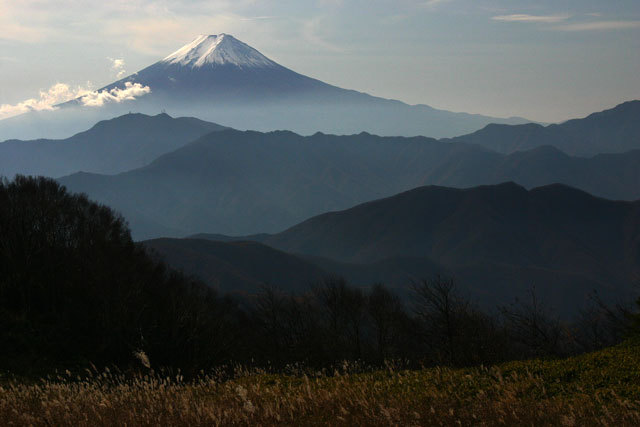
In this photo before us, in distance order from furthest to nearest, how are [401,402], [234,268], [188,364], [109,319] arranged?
[234,268] < [109,319] < [188,364] < [401,402]

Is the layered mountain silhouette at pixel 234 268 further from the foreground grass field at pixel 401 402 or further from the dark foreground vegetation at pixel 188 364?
the foreground grass field at pixel 401 402

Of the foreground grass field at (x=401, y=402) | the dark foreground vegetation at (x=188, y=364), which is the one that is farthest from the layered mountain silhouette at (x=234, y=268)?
the foreground grass field at (x=401, y=402)

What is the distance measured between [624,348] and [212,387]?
887 centimetres

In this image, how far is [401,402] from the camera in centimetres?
903

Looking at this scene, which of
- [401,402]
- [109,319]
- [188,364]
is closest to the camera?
[401,402]

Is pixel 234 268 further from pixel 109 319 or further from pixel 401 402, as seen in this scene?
pixel 401 402

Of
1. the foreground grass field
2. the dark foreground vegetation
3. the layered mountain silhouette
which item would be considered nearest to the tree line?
the dark foreground vegetation

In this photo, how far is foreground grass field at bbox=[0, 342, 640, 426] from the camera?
26.7ft

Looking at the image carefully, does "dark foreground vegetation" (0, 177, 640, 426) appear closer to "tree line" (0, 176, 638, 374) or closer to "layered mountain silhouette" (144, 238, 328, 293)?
"tree line" (0, 176, 638, 374)

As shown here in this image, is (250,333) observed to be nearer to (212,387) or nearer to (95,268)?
(95,268)

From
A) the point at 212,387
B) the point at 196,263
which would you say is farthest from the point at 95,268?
the point at 196,263

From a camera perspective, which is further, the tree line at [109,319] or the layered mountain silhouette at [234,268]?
the layered mountain silhouette at [234,268]

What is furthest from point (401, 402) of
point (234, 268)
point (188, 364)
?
point (234, 268)

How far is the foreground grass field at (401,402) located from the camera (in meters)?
8.12
